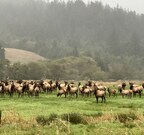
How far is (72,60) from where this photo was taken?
163 meters

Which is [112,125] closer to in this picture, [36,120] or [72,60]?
[36,120]

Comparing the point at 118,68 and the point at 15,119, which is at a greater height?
the point at 118,68

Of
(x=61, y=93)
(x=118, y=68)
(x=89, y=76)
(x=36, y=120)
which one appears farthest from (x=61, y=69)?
(x=36, y=120)

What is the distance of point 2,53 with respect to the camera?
6880 inches

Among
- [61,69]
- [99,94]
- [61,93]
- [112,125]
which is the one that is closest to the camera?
[112,125]

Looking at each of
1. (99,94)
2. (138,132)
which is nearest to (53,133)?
(138,132)

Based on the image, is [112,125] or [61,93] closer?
[112,125]

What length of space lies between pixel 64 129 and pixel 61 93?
29014 millimetres

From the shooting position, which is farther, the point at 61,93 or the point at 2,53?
the point at 2,53

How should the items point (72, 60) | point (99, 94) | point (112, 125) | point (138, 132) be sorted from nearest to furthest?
1. point (138, 132)
2. point (112, 125)
3. point (99, 94)
4. point (72, 60)

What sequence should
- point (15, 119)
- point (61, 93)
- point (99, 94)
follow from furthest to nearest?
point (61, 93) < point (99, 94) < point (15, 119)

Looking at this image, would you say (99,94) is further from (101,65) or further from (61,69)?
(101,65)

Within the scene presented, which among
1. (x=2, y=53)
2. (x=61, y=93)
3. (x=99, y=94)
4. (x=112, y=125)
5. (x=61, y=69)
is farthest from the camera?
(x=2, y=53)

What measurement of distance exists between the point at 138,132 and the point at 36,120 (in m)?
8.44
